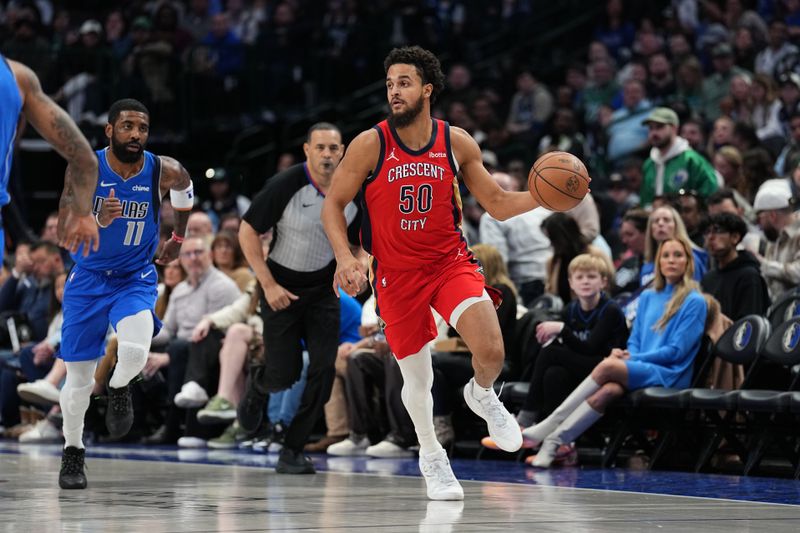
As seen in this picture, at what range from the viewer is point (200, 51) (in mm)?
17078

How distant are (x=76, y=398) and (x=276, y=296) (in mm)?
1418

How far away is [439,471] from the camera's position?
689 cm

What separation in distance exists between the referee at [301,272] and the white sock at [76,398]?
4.45 ft

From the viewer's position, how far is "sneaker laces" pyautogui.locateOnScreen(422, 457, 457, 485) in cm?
687

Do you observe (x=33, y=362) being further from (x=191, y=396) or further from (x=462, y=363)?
(x=462, y=363)

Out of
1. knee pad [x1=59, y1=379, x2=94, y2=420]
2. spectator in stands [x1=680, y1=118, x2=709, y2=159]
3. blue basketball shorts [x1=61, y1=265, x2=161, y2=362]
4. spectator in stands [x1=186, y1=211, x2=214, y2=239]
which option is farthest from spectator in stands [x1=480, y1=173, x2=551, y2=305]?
knee pad [x1=59, y1=379, x2=94, y2=420]

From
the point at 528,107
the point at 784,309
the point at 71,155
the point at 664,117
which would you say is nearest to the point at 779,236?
the point at 784,309

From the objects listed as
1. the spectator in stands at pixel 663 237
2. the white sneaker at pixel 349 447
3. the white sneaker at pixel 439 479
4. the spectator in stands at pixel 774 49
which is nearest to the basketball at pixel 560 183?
the white sneaker at pixel 439 479

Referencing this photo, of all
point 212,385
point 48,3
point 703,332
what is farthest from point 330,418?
point 48,3

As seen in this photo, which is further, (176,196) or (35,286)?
(35,286)

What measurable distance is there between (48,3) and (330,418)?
11595 mm

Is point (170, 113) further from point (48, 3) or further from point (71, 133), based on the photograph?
point (71, 133)

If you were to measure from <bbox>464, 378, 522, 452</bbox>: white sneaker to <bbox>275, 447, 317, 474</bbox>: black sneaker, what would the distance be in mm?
2050

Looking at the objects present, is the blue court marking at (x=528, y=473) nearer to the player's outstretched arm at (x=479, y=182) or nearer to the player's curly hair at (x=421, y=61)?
the player's outstretched arm at (x=479, y=182)
